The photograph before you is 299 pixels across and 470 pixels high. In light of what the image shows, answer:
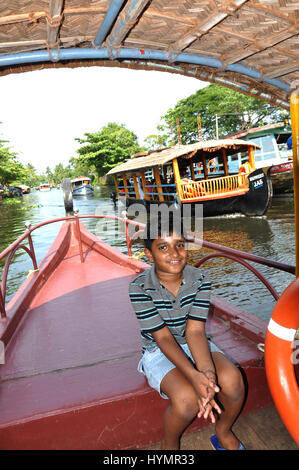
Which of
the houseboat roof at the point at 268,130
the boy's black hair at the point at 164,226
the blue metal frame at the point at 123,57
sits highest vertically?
the houseboat roof at the point at 268,130

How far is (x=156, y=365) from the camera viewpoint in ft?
5.20

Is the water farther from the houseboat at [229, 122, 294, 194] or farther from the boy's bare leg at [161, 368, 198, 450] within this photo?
the boy's bare leg at [161, 368, 198, 450]

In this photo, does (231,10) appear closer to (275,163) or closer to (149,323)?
(149,323)

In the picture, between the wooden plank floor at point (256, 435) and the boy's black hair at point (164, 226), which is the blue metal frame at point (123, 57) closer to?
the boy's black hair at point (164, 226)

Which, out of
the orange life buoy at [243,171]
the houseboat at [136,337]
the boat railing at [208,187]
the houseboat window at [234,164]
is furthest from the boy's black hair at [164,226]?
the houseboat window at [234,164]

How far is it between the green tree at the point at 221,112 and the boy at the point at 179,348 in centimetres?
2990

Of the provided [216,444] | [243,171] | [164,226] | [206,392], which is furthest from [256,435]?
[243,171]

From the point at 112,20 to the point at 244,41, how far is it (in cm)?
76

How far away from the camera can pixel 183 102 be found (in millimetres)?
35719

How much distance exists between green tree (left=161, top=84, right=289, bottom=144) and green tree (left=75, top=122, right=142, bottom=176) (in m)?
7.79

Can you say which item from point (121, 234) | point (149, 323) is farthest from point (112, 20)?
point (121, 234)

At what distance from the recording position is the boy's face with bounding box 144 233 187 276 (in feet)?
5.54

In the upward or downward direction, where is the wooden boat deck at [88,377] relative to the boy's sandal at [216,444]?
upward

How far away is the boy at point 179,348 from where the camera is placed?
140 cm
